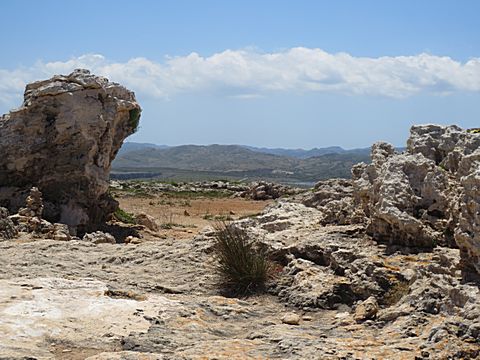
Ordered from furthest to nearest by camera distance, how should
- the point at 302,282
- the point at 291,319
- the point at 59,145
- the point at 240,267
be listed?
1. the point at 59,145
2. the point at 240,267
3. the point at 302,282
4. the point at 291,319

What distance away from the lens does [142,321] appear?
4957 millimetres

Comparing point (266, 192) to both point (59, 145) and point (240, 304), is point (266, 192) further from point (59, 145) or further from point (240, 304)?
point (240, 304)

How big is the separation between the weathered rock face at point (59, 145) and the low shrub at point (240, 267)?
7290mm

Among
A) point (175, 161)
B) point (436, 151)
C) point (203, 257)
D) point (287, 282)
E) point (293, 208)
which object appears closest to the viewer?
point (287, 282)

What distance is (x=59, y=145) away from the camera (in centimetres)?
1370

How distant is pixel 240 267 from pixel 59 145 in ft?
27.6

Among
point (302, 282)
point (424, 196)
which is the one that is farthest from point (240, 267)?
point (424, 196)

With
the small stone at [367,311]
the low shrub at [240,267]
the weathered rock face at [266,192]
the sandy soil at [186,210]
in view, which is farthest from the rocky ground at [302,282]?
the weathered rock face at [266,192]

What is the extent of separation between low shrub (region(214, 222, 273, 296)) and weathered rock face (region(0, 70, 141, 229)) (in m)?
7.29

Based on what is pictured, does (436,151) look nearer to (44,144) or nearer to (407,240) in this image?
(407,240)

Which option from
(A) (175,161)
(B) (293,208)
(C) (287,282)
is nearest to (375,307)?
(C) (287,282)

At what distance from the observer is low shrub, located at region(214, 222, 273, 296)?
6.54 meters

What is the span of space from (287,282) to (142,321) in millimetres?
2088

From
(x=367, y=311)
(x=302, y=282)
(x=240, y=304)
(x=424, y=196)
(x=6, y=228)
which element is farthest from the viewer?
(x=6, y=228)
